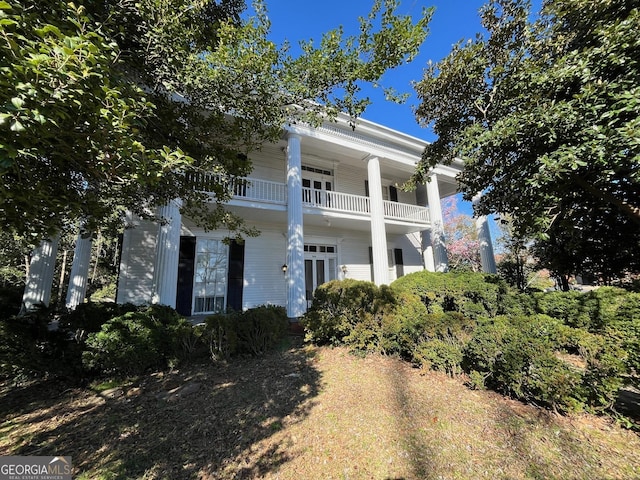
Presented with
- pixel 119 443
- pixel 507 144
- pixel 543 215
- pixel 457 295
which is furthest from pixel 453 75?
pixel 119 443

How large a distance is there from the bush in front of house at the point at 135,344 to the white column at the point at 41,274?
4402 mm

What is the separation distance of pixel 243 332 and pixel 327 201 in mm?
6961

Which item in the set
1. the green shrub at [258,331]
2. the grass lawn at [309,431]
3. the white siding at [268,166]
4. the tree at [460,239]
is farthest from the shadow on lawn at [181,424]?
the tree at [460,239]

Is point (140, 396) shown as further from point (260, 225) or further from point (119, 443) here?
point (260, 225)

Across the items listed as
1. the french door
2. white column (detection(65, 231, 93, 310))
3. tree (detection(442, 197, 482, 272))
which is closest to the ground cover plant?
the french door

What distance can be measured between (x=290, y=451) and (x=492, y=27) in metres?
7.93

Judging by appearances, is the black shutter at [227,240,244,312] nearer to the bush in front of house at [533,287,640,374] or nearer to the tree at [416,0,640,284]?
the tree at [416,0,640,284]

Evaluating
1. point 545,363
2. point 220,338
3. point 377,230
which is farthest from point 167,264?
point 545,363

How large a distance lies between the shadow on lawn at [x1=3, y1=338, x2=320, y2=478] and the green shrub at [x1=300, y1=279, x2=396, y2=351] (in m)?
1.20

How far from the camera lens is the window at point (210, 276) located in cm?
939

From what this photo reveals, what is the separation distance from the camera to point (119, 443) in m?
2.82

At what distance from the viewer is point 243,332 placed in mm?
5320

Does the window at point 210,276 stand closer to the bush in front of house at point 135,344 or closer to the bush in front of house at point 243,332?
the bush in front of house at point 243,332

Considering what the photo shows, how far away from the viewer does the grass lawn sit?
2369mm
